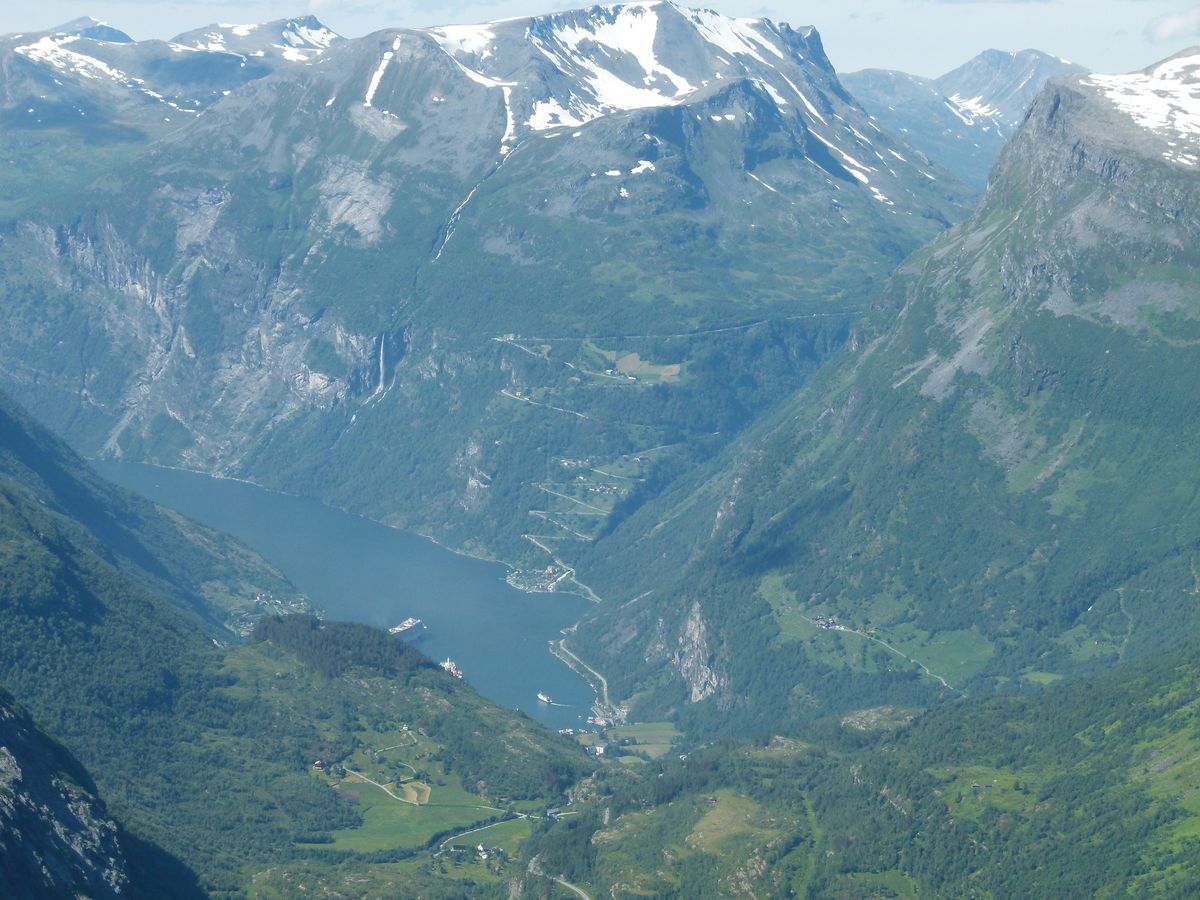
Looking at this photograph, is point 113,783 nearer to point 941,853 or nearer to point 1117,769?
point 941,853

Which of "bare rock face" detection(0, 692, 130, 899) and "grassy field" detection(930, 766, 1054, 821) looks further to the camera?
"grassy field" detection(930, 766, 1054, 821)

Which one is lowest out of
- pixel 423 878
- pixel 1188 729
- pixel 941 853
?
pixel 423 878

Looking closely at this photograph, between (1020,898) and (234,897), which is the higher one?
(1020,898)

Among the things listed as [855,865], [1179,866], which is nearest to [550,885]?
[855,865]

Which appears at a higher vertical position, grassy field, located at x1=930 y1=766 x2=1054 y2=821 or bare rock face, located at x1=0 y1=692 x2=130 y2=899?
bare rock face, located at x1=0 y1=692 x2=130 y2=899

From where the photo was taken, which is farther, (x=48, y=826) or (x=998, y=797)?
(x=998, y=797)

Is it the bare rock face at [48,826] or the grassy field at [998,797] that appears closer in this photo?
the bare rock face at [48,826]

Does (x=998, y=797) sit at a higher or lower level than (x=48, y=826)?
lower

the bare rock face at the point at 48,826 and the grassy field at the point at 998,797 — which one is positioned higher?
the bare rock face at the point at 48,826
